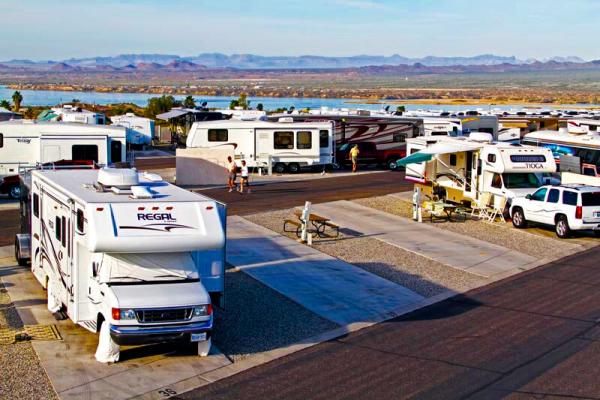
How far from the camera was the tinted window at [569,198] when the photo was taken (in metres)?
24.7

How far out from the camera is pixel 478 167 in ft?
94.6

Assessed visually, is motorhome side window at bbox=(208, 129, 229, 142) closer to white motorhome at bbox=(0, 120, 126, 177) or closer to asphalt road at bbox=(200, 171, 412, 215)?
asphalt road at bbox=(200, 171, 412, 215)

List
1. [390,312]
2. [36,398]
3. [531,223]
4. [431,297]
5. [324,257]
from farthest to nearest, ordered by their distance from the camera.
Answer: [531,223] < [324,257] < [431,297] < [390,312] < [36,398]

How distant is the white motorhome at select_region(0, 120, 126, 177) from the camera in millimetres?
29484

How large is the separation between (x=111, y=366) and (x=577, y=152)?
27.2m

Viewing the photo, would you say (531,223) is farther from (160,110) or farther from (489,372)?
(160,110)

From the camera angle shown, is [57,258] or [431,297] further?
[431,297]

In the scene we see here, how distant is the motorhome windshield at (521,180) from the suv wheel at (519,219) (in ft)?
5.06

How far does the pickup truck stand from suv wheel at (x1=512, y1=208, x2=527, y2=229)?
16.1m

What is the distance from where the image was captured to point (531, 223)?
26578 mm

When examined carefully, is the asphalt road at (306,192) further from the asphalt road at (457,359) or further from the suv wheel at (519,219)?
the asphalt road at (457,359)

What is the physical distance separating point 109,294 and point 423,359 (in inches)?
185

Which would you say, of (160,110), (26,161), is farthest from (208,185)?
(160,110)

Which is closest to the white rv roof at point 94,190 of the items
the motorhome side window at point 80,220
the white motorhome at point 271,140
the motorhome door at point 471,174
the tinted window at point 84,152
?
the motorhome side window at point 80,220
